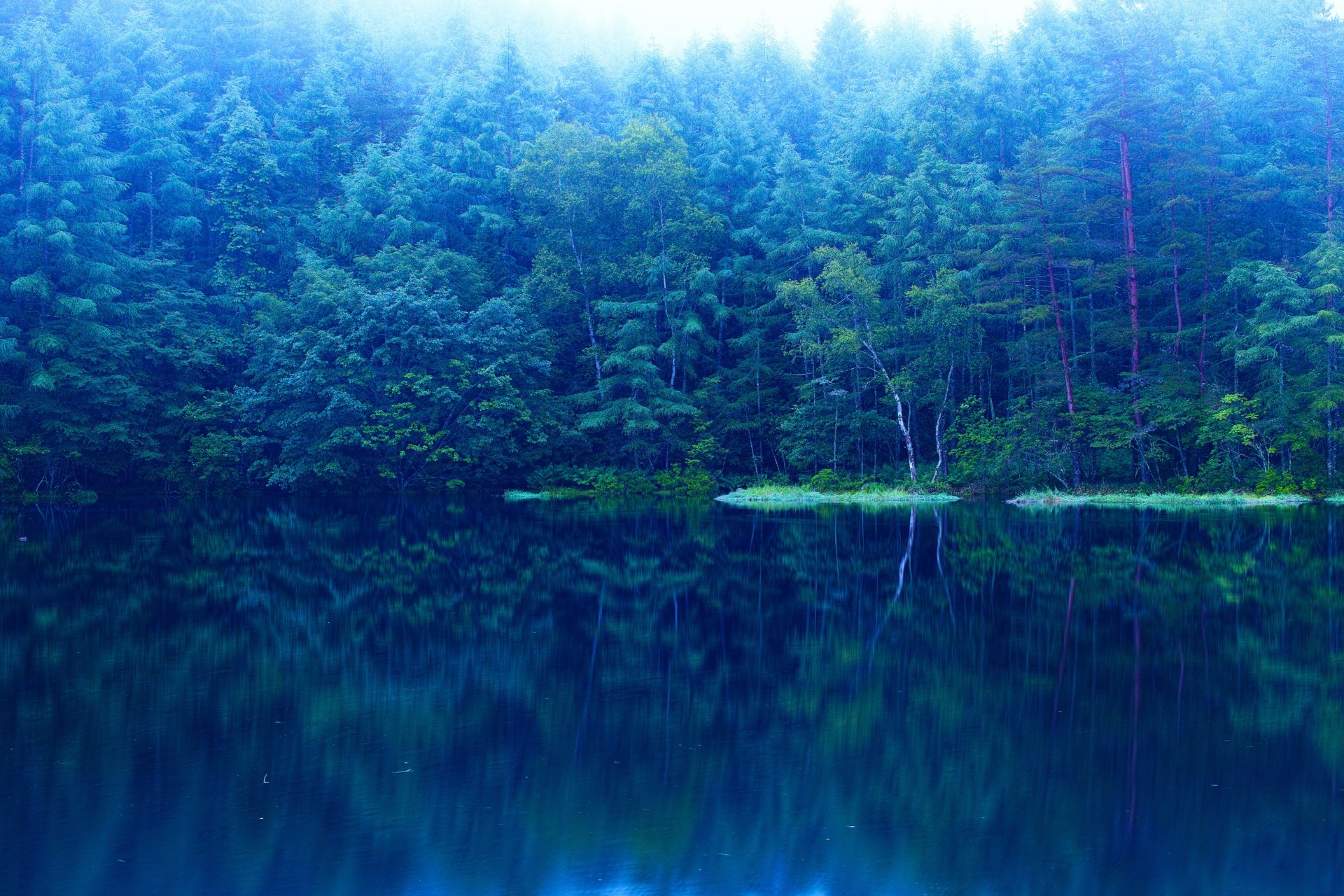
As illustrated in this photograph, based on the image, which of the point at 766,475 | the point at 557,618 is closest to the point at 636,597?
the point at 557,618

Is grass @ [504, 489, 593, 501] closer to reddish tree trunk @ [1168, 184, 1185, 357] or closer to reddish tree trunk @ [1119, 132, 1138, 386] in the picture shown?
reddish tree trunk @ [1119, 132, 1138, 386]

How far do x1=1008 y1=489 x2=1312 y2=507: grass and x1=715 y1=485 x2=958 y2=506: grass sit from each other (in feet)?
7.31

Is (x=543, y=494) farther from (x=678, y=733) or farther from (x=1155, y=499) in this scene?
(x=678, y=733)

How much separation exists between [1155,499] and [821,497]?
7.40 metres

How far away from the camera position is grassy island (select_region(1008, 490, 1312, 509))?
22.2m

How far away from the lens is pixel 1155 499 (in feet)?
75.4

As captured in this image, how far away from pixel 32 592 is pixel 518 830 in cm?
833

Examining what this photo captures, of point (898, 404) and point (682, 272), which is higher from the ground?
point (682, 272)

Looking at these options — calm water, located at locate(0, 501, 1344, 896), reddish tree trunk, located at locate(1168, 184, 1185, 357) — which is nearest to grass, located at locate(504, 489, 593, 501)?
reddish tree trunk, located at locate(1168, 184, 1185, 357)

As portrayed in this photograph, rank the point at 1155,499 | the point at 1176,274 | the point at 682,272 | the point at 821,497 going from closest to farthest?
the point at 1155,499, the point at 1176,274, the point at 821,497, the point at 682,272

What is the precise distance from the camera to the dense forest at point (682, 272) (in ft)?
84.7

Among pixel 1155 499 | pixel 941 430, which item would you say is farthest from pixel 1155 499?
pixel 941 430

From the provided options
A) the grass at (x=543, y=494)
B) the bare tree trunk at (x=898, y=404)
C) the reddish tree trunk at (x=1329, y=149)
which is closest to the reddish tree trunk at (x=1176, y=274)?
the reddish tree trunk at (x=1329, y=149)

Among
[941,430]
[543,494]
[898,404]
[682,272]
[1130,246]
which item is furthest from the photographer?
[682,272]
